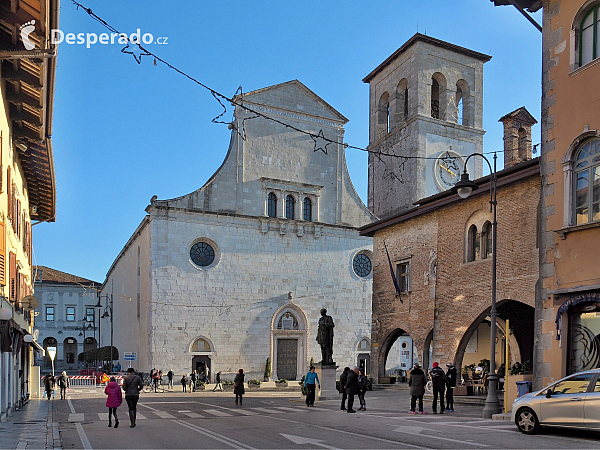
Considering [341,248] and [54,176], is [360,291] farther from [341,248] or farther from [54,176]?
[54,176]

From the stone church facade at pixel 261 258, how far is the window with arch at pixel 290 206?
9 cm

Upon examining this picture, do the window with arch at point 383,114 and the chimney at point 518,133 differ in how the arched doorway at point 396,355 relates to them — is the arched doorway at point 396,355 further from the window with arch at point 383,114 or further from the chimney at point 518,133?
the window with arch at point 383,114

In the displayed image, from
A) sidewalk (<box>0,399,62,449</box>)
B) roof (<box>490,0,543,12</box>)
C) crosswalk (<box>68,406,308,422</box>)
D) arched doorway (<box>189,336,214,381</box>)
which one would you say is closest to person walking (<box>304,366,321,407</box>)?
crosswalk (<box>68,406,308,422</box>)

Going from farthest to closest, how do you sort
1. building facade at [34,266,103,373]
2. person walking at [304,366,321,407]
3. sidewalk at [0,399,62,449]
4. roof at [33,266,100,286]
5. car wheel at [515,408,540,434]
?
roof at [33,266,100,286] < building facade at [34,266,103,373] < person walking at [304,366,321,407] < car wheel at [515,408,540,434] < sidewalk at [0,399,62,449]

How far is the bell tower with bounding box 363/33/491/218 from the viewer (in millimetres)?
44812

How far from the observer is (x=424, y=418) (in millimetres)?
16047

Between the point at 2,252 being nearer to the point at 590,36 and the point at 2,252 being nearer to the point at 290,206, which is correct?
the point at 590,36

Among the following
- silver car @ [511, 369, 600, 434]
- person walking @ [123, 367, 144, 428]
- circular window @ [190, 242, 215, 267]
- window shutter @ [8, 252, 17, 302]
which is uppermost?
circular window @ [190, 242, 215, 267]

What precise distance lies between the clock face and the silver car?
3441 cm

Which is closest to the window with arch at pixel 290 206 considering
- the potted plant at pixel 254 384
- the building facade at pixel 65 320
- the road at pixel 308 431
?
the potted plant at pixel 254 384

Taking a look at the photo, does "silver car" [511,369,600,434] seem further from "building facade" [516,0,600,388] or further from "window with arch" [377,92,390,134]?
"window with arch" [377,92,390,134]

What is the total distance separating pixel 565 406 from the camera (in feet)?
37.3

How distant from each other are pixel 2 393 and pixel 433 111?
37345 millimetres

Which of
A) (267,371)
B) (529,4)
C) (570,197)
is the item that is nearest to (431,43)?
(267,371)
